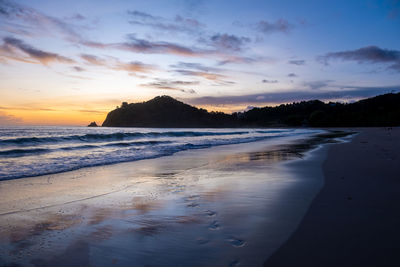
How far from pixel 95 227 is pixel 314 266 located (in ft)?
8.16

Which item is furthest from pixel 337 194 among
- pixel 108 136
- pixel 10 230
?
pixel 108 136

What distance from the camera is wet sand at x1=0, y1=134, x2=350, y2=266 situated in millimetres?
2424

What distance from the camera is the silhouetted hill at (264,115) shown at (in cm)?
8488

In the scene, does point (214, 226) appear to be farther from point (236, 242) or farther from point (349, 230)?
point (349, 230)

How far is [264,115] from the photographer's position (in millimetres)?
124938

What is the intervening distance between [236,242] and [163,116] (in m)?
105

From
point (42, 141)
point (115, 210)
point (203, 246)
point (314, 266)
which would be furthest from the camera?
point (42, 141)

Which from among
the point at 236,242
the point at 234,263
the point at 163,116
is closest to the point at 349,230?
the point at 236,242

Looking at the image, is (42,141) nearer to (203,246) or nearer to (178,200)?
(178,200)

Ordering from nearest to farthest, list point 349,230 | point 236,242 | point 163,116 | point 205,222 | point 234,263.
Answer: point 234,263, point 236,242, point 349,230, point 205,222, point 163,116

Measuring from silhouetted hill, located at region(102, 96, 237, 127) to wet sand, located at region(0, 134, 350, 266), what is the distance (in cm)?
9963

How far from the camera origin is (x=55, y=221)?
3.42 meters

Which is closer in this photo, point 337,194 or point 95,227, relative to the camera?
point 95,227

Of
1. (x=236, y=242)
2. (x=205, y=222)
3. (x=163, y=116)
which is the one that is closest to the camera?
(x=236, y=242)
